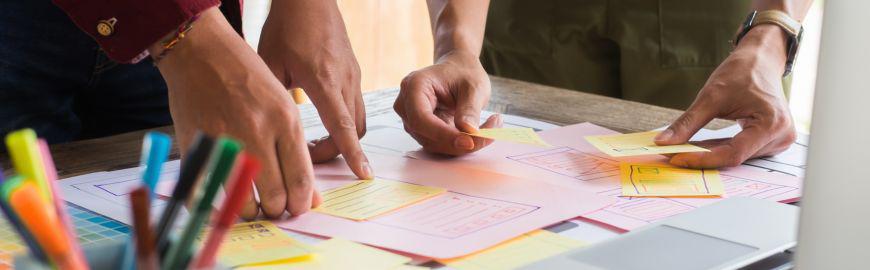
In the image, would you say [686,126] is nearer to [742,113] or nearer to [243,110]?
[742,113]

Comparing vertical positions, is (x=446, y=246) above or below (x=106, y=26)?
below

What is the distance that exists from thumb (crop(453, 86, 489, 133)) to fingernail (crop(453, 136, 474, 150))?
0.03m

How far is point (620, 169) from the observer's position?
1063 millimetres

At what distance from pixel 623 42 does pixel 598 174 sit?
2.37 feet

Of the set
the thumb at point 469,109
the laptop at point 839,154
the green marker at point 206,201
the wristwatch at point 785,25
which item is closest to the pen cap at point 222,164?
the green marker at point 206,201

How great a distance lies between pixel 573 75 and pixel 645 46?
6.2 inches

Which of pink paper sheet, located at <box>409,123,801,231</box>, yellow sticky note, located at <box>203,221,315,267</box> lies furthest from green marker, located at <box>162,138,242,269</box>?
pink paper sheet, located at <box>409,123,801,231</box>

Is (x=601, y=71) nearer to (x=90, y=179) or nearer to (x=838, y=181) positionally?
(x=90, y=179)

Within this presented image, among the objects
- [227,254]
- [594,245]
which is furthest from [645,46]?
[227,254]

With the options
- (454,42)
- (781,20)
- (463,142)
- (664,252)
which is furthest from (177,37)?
(781,20)

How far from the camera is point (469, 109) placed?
46.5 inches

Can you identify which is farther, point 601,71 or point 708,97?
point 601,71

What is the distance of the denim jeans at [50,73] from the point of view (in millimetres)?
1226

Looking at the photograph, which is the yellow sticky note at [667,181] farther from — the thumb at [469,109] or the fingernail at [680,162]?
the thumb at [469,109]
